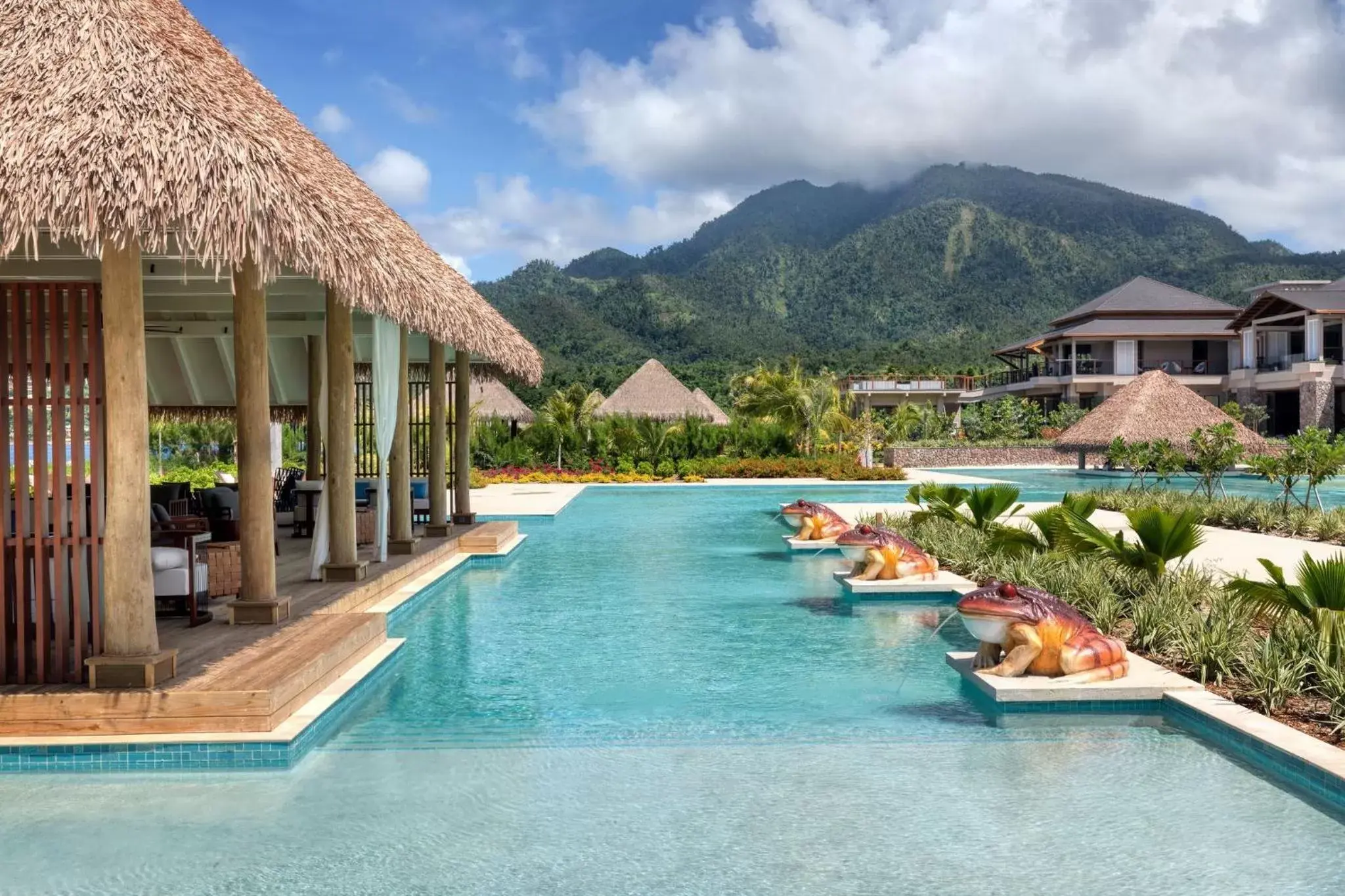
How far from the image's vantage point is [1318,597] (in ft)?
18.4

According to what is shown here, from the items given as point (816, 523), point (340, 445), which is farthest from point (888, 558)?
point (340, 445)

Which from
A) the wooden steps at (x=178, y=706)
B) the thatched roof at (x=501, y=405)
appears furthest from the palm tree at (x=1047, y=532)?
the thatched roof at (x=501, y=405)

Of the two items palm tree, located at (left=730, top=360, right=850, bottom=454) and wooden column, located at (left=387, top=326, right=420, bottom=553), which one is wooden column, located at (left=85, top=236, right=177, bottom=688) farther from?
palm tree, located at (left=730, top=360, right=850, bottom=454)

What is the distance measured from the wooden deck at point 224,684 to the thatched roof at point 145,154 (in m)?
1.94

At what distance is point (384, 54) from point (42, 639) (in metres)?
17.1

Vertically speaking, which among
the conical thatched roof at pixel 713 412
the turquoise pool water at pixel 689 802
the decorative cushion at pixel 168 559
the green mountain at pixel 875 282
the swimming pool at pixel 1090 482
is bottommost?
the turquoise pool water at pixel 689 802

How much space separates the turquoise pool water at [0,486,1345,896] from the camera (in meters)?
3.86

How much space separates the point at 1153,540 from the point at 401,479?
6.37m

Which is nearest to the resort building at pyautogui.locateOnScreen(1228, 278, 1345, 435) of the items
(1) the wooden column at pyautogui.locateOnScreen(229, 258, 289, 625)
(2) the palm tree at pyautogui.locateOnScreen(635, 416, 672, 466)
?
(2) the palm tree at pyautogui.locateOnScreen(635, 416, 672, 466)

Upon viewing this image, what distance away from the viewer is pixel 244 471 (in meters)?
6.29

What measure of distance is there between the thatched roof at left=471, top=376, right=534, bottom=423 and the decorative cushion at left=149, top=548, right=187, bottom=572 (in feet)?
87.7

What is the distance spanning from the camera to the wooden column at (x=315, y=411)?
40.8 feet

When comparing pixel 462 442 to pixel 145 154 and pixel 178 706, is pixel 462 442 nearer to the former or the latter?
pixel 178 706

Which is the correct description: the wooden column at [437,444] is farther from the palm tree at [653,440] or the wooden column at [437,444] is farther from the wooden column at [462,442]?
the palm tree at [653,440]
